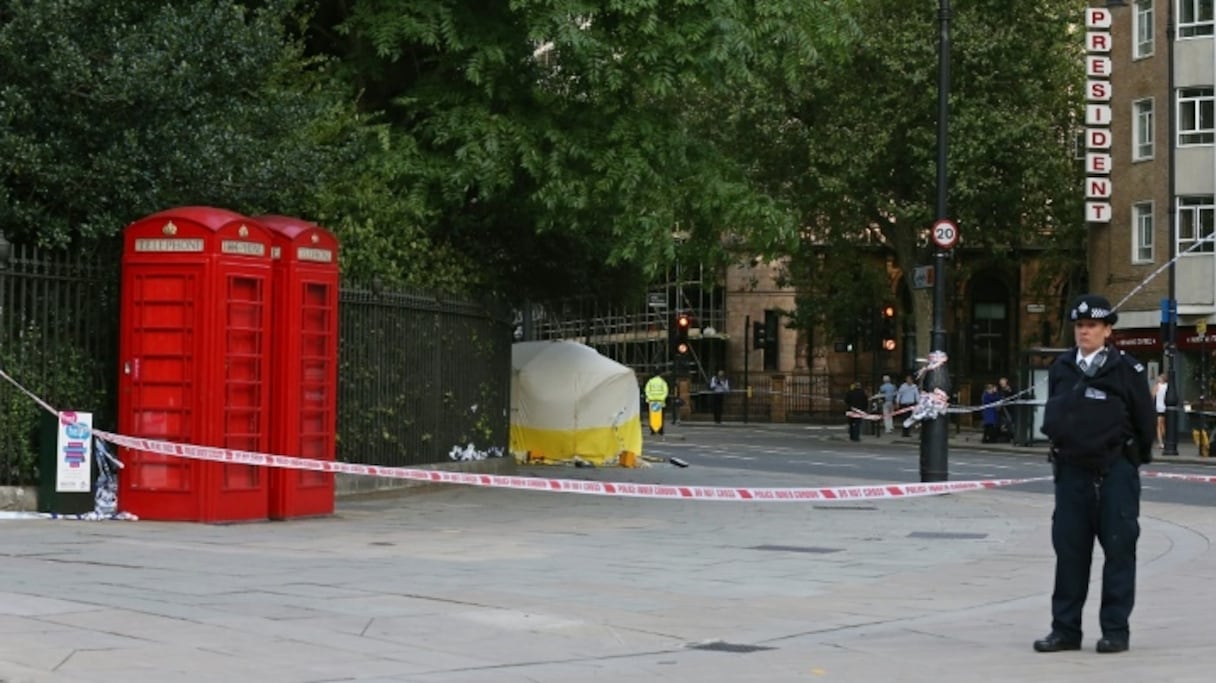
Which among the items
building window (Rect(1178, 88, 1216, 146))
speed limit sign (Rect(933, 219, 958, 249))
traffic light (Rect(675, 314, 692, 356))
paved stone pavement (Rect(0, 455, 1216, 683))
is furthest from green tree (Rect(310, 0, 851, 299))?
traffic light (Rect(675, 314, 692, 356))

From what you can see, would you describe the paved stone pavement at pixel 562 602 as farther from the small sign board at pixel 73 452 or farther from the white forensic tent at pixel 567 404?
the white forensic tent at pixel 567 404

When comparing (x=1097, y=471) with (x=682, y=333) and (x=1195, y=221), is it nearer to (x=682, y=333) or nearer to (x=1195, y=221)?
(x=1195, y=221)

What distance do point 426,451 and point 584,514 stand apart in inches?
141

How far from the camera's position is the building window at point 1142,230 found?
4972 centimetres

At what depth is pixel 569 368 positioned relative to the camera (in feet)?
98.5

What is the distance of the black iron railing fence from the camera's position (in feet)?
55.9

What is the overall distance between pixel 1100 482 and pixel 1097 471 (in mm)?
61

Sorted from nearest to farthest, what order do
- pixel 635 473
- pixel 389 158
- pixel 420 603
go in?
pixel 420 603
pixel 389 158
pixel 635 473

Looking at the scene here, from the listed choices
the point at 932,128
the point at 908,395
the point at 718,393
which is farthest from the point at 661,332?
the point at 908,395

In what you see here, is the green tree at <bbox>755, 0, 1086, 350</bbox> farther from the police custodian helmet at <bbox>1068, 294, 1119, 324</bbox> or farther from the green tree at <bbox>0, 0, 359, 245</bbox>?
the police custodian helmet at <bbox>1068, 294, 1119, 324</bbox>

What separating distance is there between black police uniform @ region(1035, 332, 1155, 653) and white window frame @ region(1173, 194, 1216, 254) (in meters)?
→ 39.6

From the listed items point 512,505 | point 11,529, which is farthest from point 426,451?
point 11,529

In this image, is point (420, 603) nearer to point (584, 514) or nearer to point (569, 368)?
point (584, 514)

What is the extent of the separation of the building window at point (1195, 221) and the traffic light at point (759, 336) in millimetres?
27676
